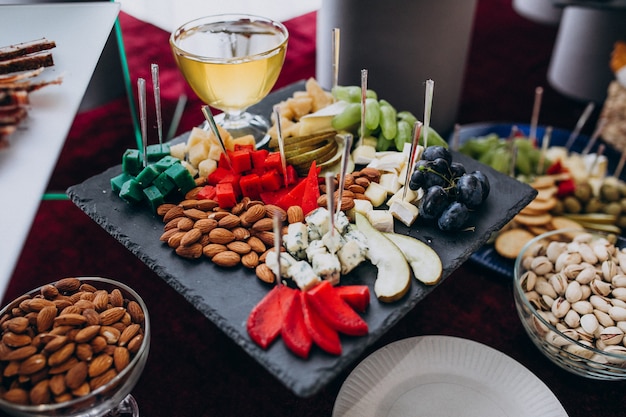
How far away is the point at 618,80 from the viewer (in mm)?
1742

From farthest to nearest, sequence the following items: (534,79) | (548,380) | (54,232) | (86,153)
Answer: (534,79) < (86,153) < (54,232) < (548,380)

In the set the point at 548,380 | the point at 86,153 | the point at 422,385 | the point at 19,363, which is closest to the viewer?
the point at 19,363

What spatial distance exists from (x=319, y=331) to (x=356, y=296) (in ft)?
0.28

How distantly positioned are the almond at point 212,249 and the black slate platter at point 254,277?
2cm

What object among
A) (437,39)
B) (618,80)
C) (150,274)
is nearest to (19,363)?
(150,274)

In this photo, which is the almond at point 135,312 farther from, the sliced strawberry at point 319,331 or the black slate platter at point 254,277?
the sliced strawberry at point 319,331

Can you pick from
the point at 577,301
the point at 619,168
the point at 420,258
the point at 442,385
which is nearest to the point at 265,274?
the point at 420,258

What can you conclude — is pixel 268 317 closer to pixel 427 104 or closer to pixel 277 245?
pixel 277 245

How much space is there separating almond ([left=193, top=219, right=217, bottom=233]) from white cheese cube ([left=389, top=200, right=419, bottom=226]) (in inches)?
13.0

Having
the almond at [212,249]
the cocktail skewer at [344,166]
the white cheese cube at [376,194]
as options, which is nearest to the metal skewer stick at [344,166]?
the cocktail skewer at [344,166]

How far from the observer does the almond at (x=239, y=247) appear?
0.98 metres

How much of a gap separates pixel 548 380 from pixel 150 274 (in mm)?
883

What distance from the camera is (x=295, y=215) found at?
1.03 m

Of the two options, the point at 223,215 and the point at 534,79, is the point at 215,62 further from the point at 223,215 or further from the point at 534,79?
the point at 534,79
